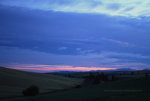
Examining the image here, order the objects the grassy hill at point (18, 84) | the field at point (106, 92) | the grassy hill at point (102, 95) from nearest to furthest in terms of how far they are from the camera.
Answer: the grassy hill at point (102, 95)
the field at point (106, 92)
the grassy hill at point (18, 84)

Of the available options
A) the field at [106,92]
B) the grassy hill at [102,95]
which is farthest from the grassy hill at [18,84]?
the grassy hill at [102,95]

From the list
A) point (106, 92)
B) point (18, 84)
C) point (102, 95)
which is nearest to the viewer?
point (102, 95)

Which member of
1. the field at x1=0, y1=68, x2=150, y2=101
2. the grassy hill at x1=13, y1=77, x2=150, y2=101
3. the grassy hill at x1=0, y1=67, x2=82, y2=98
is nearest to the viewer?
the grassy hill at x1=13, y1=77, x2=150, y2=101

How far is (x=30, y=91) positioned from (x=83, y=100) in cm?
1284

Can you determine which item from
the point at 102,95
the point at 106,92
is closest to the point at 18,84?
the point at 106,92

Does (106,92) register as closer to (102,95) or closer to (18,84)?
(102,95)

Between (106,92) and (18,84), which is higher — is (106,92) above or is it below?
below

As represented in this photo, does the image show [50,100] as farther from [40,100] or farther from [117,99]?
[117,99]

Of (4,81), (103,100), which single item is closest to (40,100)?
(103,100)

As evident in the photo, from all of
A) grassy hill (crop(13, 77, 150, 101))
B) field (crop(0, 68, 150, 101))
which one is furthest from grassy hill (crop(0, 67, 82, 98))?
grassy hill (crop(13, 77, 150, 101))

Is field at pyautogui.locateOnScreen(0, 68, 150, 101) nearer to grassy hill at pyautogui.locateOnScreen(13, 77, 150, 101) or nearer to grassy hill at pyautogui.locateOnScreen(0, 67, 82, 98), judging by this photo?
grassy hill at pyautogui.locateOnScreen(13, 77, 150, 101)

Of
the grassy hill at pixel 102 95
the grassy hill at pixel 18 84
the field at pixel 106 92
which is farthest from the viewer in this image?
the grassy hill at pixel 18 84

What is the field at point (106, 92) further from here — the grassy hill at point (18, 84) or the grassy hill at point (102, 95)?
the grassy hill at point (18, 84)

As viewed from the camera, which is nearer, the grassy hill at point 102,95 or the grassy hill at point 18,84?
the grassy hill at point 102,95
